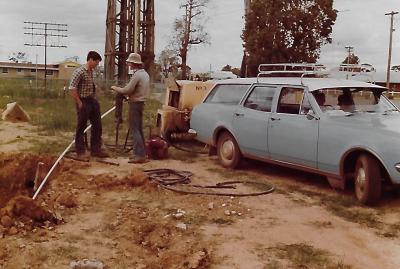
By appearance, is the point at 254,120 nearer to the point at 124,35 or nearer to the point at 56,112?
the point at 56,112

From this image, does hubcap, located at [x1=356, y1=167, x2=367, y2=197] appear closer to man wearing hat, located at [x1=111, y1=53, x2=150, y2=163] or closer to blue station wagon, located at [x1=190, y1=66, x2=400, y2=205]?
blue station wagon, located at [x1=190, y1=66, x2=400, y2=205]

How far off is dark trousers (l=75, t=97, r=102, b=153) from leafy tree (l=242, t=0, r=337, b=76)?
833 inches

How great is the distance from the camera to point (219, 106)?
991cm

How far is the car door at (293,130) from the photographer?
7840mm

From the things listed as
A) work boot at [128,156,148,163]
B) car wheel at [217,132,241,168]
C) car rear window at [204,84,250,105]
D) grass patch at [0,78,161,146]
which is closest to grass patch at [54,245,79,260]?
work boot at [128,156,148,163]

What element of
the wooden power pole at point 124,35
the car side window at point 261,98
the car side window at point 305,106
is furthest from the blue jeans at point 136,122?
the wooden power pole at point 124,35

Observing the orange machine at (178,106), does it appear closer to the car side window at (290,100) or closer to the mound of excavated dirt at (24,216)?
the car side window at (290,100)

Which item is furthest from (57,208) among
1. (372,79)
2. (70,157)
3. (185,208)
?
(372,79)

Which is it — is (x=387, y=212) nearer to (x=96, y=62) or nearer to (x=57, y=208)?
(x=57, y=208)

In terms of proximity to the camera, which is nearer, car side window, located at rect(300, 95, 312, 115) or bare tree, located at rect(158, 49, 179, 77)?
car side window, located at rect(300, 95, 312, 115)

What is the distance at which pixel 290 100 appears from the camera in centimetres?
855

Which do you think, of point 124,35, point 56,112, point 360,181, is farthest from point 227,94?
point 124,35

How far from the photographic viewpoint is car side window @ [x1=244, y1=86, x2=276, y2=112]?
885cm

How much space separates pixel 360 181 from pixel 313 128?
1.02 meters
